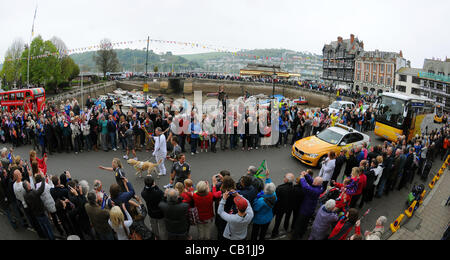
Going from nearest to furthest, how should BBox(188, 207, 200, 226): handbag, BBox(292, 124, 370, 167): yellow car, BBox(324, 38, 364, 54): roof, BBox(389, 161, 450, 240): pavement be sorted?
BBox(188, 207, 200, 226): handbag → BBox(389, 161, 450, 240): pavement → BBox(292, 124, 370, 167): yellow car → BBox(324, 38, 364, 54): roof

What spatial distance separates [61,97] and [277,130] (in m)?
37.1

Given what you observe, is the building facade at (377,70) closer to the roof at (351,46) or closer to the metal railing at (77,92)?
the roof at (351,46)

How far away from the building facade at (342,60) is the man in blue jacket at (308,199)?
2524 inches

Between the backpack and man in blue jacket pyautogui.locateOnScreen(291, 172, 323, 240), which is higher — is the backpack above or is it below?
above

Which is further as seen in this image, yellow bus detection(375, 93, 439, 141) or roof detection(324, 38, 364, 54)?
roof detection(324, 38, 364, 54)

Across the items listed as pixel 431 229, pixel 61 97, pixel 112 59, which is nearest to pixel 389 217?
pixel 431 229

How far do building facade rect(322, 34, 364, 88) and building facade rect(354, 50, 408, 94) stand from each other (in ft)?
8.31

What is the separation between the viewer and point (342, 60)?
6925 cm

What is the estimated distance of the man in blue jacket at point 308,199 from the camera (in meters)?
5.86

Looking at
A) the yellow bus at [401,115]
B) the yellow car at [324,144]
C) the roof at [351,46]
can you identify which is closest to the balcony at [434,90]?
the roof at [351,46]

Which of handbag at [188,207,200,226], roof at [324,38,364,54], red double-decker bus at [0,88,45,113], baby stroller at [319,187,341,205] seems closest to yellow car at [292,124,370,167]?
baby stroller at [319,187,341,205]

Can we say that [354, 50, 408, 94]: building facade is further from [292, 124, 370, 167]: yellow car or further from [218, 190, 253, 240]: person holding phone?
[218, 190, 253, 240]: person holding phone

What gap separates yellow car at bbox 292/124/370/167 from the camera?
1085 cm

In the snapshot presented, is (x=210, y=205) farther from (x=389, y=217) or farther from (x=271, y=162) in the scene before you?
(x=271, y=162)
